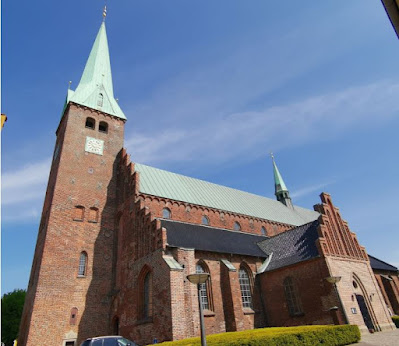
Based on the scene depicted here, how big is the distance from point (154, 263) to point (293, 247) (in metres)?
12.0

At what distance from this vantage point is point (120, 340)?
1444 centimetres

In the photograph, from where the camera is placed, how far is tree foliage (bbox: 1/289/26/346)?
51.1 m

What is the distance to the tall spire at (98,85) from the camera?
31156 mm

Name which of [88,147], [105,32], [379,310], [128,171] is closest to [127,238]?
[128,171]

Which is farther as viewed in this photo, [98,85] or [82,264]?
[98,85]

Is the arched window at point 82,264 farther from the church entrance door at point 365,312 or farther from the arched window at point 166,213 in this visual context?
the church entrance door at point 365,312

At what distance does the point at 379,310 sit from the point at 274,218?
17.1 metres

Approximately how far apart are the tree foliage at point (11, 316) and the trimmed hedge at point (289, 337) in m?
51.3

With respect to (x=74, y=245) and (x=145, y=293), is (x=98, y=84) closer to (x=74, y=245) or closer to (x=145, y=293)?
(x=74, y=245)

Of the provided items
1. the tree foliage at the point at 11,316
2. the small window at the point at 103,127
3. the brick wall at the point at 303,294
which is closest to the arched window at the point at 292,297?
the brick wall at the point at 303,294

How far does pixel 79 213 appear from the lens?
83.3 feet

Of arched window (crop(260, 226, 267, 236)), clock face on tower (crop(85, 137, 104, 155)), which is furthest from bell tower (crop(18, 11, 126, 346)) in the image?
arched window (crop(260, 226, 267, 236))

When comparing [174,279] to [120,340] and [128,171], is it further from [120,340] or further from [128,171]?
[128,171]

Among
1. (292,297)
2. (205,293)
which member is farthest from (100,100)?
(292,297)
